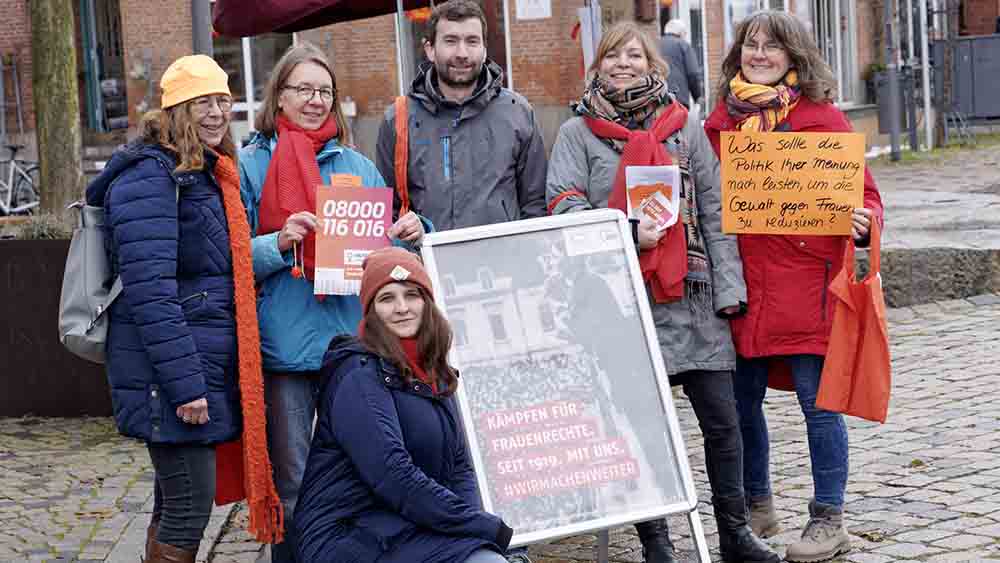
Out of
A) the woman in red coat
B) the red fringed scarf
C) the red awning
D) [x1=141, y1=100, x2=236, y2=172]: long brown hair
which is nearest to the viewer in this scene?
[x1=141, y1=100, x2=236, y2=172]: long brown hair

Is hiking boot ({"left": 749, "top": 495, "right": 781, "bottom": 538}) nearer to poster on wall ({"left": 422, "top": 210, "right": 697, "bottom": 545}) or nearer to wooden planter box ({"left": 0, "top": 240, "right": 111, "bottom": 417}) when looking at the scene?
poster on wall ({"left": 422, "top": 210, "right": 697, "bottom": 545})

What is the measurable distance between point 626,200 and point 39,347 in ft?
15.2

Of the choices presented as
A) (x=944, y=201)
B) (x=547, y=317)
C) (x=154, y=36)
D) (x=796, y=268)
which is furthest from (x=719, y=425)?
(x=154, y=36)

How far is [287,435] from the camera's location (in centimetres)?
545

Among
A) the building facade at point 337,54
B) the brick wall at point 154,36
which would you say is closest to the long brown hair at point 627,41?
the building facade at point 337,54

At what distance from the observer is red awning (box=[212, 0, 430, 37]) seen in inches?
313

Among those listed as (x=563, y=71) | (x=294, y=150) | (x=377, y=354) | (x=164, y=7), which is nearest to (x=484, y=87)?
(x=294, y=150)

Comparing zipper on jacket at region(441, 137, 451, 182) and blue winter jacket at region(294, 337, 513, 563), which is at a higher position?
zipper on jacket at region(441, 137, 451, 182)

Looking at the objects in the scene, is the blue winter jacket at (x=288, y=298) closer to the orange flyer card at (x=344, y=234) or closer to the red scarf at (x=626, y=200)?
the orange flyer card at (x=344, y=234)

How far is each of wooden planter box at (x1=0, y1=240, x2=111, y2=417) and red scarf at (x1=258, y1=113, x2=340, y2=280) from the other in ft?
12.6

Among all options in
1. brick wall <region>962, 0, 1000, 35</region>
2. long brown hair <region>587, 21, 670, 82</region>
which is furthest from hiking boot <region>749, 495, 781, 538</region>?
brick wall <region>962, 0, 1000, 35</region>

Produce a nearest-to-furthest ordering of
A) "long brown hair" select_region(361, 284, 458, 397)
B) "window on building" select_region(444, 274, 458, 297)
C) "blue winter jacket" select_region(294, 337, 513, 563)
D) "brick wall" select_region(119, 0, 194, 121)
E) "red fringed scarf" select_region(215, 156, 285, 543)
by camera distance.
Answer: "blue winter jacket" select_region(294, 337, 513, 563) < "long brown hair" select_region(361, 284, 458, 397) < "red fringed scarf" select_region(215, 156, 285, 543) < "window on building" select_region(444, 274, 458, 297) < "brick wall" select_region(119, 0, 194, 121)

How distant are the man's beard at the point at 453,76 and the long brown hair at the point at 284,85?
406 millimetres

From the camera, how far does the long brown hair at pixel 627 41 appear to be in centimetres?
564
